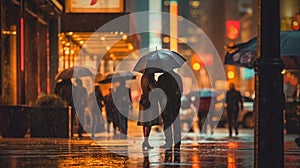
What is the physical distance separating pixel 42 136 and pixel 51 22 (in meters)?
12.3

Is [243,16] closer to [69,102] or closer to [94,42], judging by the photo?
[94,42]

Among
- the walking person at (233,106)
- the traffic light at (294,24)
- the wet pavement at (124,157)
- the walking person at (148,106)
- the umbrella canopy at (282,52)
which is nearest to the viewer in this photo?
the wet pavement at (124,157)

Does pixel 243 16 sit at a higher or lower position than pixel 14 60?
higher

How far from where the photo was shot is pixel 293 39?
2602 centimetres

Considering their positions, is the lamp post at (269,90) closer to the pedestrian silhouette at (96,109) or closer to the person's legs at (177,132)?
the person's legs at (177,132)

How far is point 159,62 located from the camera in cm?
1938

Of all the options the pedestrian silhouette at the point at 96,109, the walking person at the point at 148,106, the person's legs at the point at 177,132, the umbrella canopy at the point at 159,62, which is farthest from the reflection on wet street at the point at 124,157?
the pedestrian silhouette at the point at 96,109

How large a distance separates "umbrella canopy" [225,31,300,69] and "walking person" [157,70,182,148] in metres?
7.97

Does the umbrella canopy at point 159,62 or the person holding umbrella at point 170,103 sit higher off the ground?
the umbrella canopy at point 159,62

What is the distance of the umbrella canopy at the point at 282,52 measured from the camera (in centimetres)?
2578

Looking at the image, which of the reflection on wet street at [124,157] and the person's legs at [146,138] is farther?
the person's legs at [146,138]

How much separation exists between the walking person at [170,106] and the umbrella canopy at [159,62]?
619 mm

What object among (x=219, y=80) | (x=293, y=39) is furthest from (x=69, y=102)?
(x=219, y=80)

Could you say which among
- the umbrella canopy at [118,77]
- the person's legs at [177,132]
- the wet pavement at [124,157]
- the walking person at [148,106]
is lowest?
the wet pavement at [124,157]
